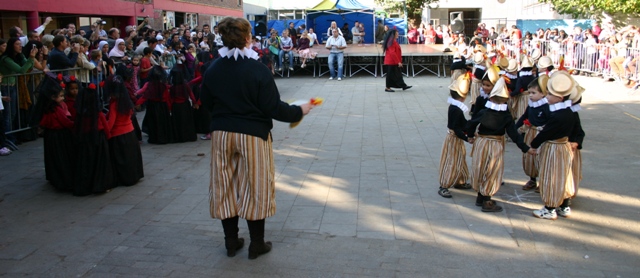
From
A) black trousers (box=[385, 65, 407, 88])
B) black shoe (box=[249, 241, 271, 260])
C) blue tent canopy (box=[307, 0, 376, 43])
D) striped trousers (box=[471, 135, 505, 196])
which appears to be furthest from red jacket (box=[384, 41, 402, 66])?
black shoe (box=[249, 241, 271, 260])

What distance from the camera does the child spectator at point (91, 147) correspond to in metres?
6.46

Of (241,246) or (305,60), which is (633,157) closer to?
(241,246)

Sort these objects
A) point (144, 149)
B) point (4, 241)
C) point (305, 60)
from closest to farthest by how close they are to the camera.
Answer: point (4, 241) → point (144, 149) → point (305, 60)

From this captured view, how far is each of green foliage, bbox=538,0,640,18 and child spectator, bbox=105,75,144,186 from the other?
73.0 feet

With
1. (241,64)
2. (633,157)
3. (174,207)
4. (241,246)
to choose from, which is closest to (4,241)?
(174,207)

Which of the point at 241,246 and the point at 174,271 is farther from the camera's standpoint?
the point at 241,246

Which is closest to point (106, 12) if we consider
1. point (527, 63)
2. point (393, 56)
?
point (393, 56)

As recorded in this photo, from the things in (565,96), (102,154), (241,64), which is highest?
(241,64)

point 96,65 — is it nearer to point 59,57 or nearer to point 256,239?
point 59,57

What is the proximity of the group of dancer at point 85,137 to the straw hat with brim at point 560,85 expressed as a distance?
→ 4.66 metres

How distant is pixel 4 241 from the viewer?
508 centimetres

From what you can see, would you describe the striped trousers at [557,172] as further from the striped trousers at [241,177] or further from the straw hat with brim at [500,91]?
the striped trousers at [241,177]

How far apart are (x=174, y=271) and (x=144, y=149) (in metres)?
5.09

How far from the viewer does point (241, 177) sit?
4.39m
